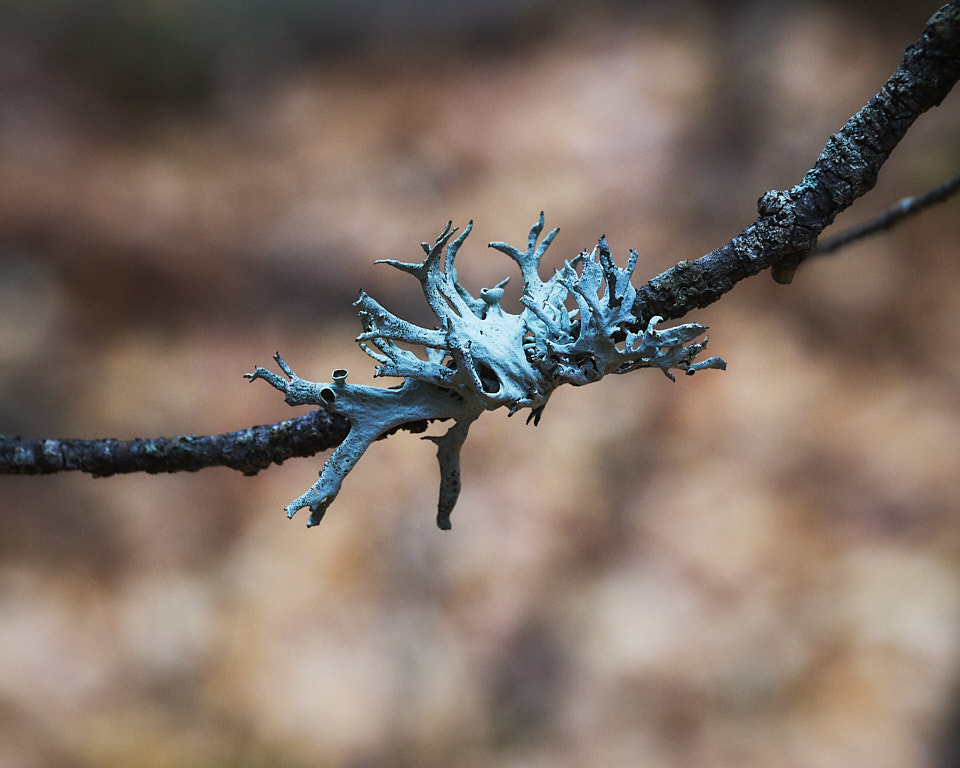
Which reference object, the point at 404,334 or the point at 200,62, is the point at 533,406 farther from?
the point at 200,62

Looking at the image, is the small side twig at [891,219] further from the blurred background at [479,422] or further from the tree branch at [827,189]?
the blurred background at [479,422]

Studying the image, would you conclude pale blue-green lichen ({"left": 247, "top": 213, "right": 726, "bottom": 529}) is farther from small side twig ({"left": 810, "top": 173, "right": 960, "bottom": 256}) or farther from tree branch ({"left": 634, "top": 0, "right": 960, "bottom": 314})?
small side twig ({"left": 810, "top": 173, "right": 960, "bottom": 256})

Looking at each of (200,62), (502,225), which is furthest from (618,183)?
(200,62)

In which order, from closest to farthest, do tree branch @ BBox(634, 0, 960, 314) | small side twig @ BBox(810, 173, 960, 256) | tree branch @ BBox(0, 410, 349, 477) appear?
1. tree branch @ BBox(634, 0, 960, 314)
2. tree branch @ BBox(0, 410, 349, 477)
3. small side twig @ BBox(810, 173, 960, 256)

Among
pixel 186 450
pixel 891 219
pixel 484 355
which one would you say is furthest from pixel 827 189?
pixel 186 450

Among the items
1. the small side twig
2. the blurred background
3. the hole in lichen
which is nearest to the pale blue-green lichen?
the hole in lichen

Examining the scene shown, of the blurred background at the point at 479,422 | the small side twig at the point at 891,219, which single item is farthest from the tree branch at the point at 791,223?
the blurred background at the point at 479,422

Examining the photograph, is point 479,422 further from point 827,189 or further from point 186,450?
point 827,189
